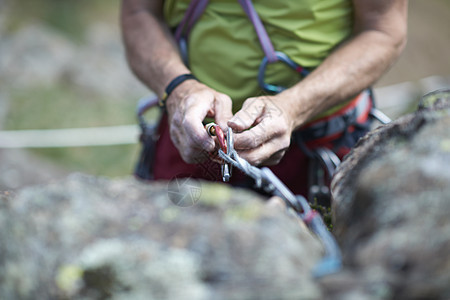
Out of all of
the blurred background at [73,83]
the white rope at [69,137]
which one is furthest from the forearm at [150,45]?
the white rope at [69,137]

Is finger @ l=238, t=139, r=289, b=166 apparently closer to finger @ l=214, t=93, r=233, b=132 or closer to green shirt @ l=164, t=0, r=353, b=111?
finger @ l=214, t=93, r=233, b=132

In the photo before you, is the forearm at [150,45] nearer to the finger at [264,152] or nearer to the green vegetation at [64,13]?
the finger at [264,152]

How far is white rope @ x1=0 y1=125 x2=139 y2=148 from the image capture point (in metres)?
Answer: 5.02

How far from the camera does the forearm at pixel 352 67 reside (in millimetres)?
1666

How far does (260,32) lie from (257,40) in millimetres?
44

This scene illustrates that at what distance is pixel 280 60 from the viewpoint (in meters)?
1.72

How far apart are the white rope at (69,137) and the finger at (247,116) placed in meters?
4.05

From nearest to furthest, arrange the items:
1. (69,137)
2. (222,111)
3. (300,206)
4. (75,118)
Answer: (300,206)
(222,111)
(69,137)
(75,118)

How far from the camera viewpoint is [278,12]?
66.7 inches

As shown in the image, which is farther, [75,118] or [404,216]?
[75,118]

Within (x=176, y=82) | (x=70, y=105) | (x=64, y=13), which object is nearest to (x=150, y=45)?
(x=176, y=82)

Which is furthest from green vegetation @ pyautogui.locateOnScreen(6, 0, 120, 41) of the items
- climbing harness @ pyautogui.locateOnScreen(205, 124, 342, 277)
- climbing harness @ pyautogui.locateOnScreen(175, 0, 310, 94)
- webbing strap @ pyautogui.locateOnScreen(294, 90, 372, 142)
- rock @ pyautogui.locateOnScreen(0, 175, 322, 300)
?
rock @ pyautogui.locateOnScreen(0, 175, 322, 300)

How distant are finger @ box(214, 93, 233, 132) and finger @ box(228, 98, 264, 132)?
8 cm

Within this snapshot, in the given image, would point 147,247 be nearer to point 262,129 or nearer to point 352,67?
point 262,129
